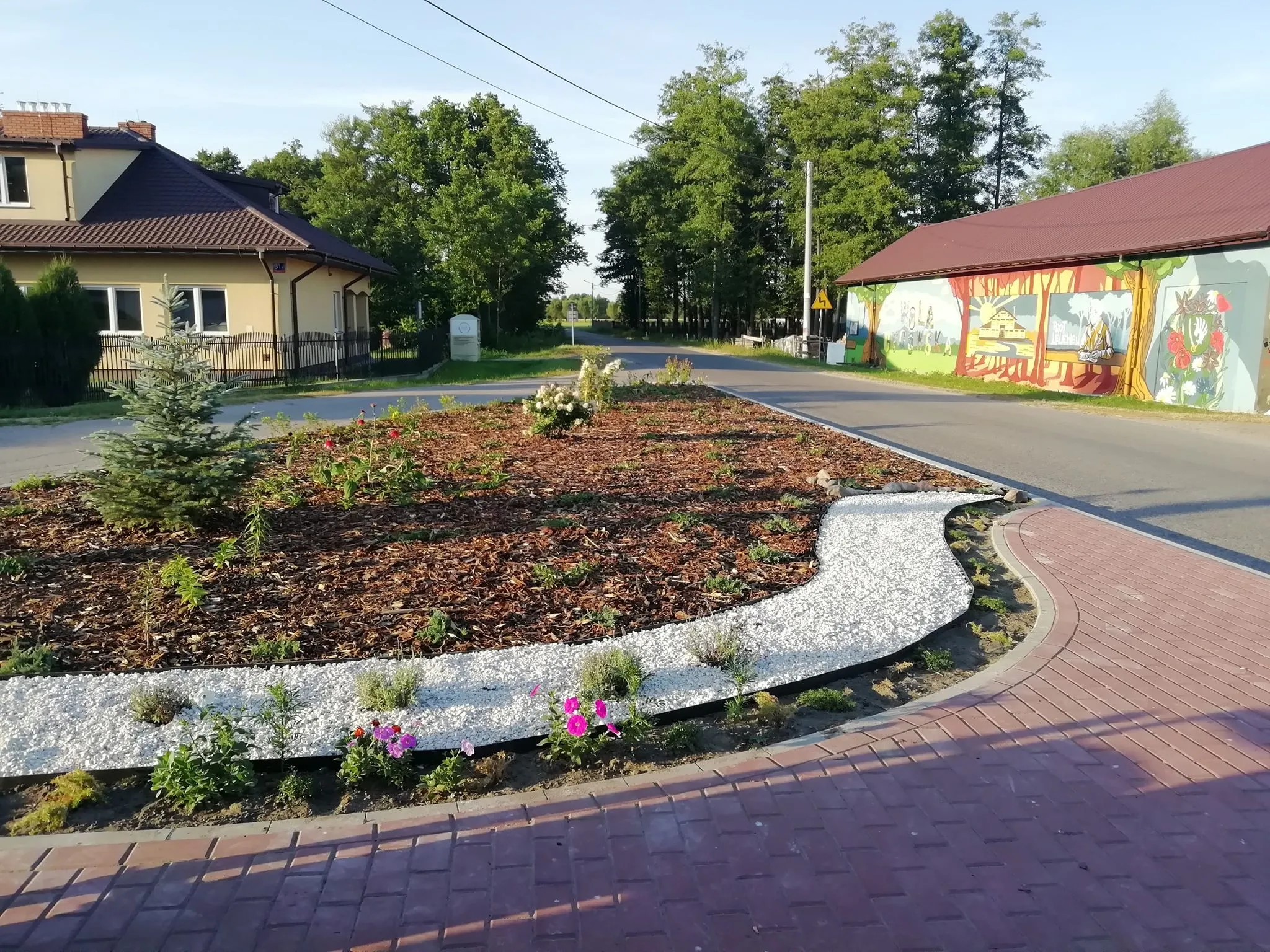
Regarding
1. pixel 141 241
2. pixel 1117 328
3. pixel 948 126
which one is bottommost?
pixel 1117 328

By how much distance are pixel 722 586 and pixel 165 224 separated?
911 inches

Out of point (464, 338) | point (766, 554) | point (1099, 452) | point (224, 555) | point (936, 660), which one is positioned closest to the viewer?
point (936, 660)

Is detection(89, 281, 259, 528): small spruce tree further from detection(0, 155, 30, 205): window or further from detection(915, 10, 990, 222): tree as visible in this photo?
detection(915, 10, 990, 222): tree

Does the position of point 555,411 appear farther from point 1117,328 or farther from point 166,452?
point 1117,328

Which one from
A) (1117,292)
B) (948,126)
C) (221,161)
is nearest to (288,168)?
(221,161)

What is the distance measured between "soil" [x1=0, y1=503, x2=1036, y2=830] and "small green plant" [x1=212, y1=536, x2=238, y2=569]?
2372mm

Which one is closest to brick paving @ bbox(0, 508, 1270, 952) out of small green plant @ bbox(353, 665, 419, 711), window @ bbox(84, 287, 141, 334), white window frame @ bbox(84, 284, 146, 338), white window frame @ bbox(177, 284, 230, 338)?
small green plant @ bbox(353, 665, 419, 711)

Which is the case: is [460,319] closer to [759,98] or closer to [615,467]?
[615,467]

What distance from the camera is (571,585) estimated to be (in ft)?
20.2

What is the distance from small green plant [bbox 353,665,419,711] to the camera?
433cm

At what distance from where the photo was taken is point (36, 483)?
9055mm

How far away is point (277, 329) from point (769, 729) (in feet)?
74.9

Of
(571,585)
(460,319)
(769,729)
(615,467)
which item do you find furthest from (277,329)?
(769,729)

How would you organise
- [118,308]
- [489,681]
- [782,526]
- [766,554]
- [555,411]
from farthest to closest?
[118,308] < [555,411] < [782,526] < [766,554] < [489,681]
